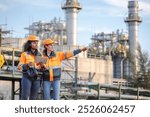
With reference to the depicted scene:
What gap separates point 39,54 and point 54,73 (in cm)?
18

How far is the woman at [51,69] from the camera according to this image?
11.5 ft

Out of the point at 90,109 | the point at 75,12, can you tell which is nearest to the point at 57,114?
the point at 90,109

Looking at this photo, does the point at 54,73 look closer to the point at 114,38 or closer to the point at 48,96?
the point at 48,96

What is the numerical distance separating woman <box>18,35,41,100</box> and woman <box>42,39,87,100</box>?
0.07 meters

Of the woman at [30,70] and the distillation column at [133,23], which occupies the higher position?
the distillation column at [133,23]

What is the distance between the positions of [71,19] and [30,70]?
1096cm

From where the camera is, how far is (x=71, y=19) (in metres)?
14.4

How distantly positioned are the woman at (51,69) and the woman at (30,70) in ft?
0.22

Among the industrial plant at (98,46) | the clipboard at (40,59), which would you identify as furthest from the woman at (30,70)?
the industrial plant at (98,46)

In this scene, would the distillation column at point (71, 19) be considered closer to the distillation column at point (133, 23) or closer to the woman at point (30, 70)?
the distillation column at point (133, 23)

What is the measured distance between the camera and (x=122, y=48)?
658 inches

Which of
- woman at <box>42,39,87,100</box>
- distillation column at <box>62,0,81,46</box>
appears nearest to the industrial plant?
distillation column at <box>62,0,81,46</box>

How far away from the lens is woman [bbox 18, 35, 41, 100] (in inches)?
138

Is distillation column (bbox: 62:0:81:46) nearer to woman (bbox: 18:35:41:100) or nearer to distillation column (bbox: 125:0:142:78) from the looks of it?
distillation column (bbox: 125:0:142:78)
